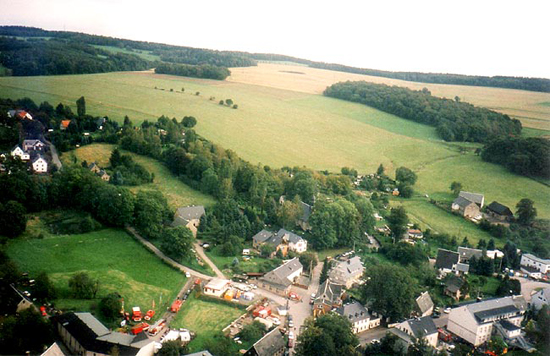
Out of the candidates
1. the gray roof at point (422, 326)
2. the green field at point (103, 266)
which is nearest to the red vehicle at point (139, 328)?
the green field at point (103, 266)

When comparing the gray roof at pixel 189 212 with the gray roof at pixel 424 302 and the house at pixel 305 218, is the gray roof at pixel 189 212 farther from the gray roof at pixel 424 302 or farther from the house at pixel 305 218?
the gray roof at pixel 424 302

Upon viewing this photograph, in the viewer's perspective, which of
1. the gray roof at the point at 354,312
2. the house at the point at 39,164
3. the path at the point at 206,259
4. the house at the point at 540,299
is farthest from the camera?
the house at the point at 39,164

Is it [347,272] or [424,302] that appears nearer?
[424,302]

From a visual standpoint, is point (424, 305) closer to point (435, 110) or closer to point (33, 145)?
point (33, 145)

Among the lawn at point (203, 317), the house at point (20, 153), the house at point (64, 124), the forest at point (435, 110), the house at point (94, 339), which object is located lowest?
the lawn at point (203, 317)

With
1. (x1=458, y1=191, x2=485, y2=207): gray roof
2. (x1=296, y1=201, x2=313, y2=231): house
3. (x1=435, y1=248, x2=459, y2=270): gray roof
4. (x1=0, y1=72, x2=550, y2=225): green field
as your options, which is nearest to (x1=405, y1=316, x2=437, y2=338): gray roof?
(x1=435, y1=248, x2=459, y2=270): gray roof

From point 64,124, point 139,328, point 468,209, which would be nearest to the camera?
point 139,328

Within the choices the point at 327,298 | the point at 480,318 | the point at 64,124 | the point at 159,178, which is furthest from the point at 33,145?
the point at 480,318
